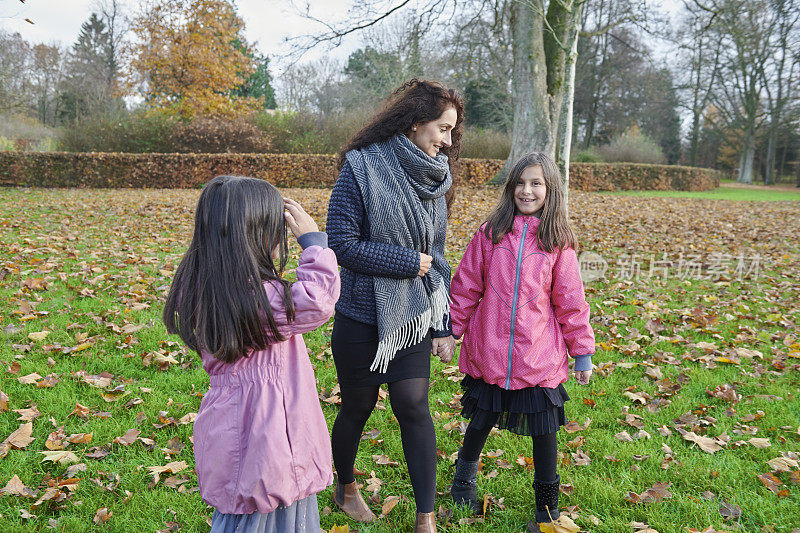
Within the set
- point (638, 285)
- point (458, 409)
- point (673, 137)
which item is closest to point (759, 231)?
point (638, 285)

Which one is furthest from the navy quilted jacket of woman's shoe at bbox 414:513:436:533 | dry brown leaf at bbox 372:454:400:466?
dry brown leaf at bbox 372:454:400:466

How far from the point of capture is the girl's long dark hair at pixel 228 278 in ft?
5.34

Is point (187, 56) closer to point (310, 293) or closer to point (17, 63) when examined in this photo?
point (17, 63)

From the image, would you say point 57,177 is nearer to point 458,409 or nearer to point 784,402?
point 458,409

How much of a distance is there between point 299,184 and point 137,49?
10.7m

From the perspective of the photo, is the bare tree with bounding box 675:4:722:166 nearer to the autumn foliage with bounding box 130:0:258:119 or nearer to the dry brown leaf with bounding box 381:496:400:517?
the autumn foliage with bounding box 130:0:258:119

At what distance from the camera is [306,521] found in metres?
1.84

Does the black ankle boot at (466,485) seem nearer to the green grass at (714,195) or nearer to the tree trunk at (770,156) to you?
the green grass at (714,195)

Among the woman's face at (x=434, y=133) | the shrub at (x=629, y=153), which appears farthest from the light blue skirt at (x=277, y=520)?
the shrub at (x=629, y=153)

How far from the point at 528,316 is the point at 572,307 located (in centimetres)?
19

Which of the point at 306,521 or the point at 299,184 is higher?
the point at 299,184

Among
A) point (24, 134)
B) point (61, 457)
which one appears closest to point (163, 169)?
point (24, 134)

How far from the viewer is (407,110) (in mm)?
2342

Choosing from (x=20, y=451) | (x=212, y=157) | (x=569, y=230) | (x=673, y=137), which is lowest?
(x=20, y=451)
